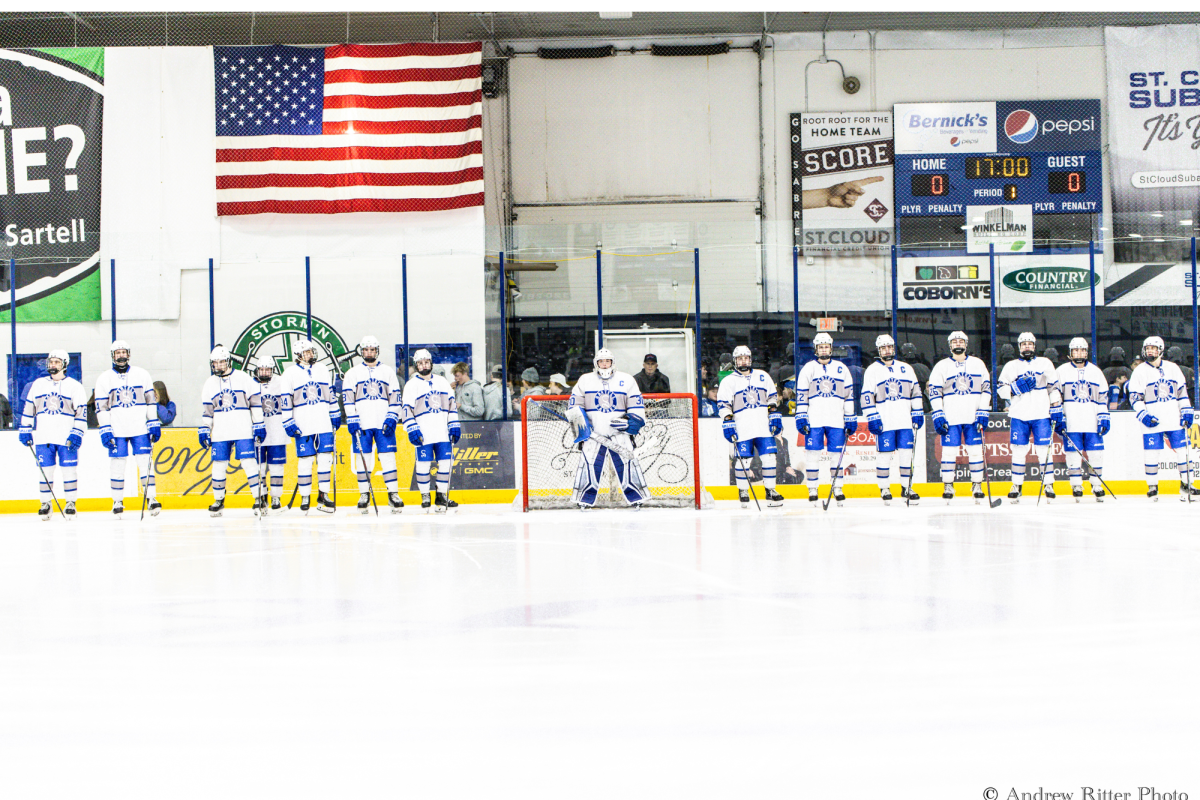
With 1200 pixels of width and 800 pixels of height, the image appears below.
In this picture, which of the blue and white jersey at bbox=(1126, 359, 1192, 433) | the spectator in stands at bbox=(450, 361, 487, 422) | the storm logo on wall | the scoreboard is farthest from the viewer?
the scoreboard

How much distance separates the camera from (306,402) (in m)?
10.0

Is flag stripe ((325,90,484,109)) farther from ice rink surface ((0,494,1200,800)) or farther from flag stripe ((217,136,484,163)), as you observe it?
ice rink surface ((0,494,1200,800))

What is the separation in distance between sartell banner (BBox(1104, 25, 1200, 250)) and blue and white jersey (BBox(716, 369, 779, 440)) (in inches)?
329

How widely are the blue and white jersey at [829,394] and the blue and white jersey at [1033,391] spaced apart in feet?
4.76

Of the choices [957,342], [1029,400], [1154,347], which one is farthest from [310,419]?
[1154,347]

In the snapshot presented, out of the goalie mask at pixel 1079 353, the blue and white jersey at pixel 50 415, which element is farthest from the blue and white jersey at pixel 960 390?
the blue and white jersey at pixel 50 415

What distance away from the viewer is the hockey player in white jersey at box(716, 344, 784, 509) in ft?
32.1

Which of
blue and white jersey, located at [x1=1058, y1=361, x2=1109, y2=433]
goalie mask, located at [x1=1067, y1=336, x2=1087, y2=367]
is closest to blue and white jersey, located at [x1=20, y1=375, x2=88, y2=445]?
blue and white jersey, located at [x1=1058, y1=361, x2=1109, y2=433]

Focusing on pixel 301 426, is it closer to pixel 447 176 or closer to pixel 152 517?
pixel 152 517

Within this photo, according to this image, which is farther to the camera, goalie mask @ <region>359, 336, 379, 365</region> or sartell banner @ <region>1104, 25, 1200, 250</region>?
sartell banner @ <region>1104, 25, 1200, 250</region>

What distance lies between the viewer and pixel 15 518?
10266mm

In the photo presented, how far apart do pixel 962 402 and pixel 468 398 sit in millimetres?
5194

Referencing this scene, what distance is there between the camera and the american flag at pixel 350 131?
13.9 metres

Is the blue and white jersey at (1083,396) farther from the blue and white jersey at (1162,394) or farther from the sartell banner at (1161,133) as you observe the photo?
the sartell banner at (1161,133)
